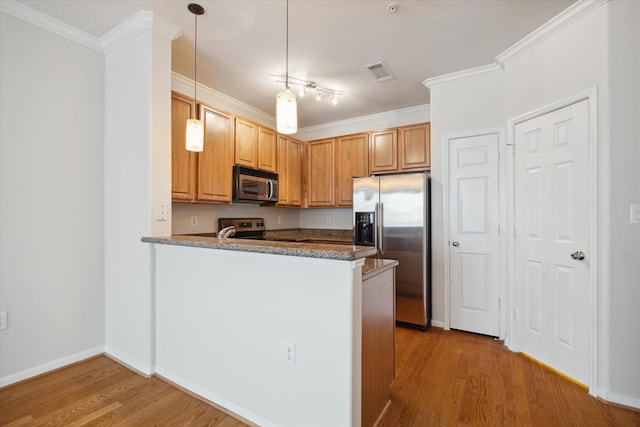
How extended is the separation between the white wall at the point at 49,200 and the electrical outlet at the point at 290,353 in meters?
1.97

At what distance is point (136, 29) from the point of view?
2307 mm

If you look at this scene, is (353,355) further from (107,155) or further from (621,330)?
(107,155)

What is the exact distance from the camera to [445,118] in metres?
3.31

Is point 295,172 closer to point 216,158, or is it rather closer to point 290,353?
point 216,158

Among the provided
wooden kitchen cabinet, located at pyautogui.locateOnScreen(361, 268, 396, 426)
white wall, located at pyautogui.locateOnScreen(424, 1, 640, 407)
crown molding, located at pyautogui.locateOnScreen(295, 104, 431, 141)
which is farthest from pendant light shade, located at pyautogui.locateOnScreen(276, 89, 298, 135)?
crown molding, located at pyautogui.locateOnScreen(295, 104, 431, 141)

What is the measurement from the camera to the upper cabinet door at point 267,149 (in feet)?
12.7

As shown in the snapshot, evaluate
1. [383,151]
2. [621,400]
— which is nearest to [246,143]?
[383,151]

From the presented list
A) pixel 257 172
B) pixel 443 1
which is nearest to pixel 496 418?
pixel 443 1

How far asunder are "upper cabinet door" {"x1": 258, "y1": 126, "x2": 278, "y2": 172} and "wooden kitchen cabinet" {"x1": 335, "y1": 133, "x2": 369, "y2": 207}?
920 mm

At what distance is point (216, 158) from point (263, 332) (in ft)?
7.10

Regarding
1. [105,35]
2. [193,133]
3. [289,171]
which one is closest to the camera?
[193,133]

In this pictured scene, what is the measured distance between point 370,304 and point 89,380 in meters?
2.13

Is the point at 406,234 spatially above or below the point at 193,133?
below

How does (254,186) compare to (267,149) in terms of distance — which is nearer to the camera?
(254,186)
